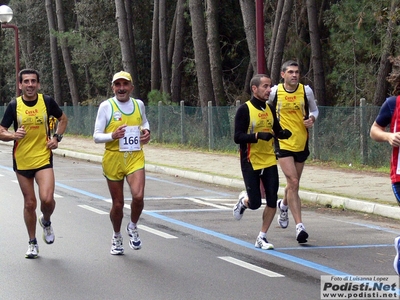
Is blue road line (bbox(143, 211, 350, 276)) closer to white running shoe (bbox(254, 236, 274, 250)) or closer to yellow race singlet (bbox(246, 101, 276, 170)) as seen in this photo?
white running shoe (bbox(254, 236, 274, 250))

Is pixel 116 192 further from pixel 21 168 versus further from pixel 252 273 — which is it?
pixel 252 273

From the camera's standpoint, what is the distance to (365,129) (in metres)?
20.2

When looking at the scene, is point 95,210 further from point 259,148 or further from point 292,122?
point 259,148

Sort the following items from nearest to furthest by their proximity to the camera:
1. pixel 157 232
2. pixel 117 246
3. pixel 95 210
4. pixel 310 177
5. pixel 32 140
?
pixel 32 140 < pixel 117 246 < pixel 157 232 < pixel 95 210 < pixel 310 177

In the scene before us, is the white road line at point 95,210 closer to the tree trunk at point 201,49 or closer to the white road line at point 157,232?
the white road line at point 157,232

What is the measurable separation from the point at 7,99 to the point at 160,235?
64229 millimetres

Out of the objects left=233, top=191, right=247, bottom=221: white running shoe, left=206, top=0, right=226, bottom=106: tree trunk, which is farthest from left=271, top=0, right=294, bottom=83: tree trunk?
left=233, top=191, right=247, bottom=221: white running shoe

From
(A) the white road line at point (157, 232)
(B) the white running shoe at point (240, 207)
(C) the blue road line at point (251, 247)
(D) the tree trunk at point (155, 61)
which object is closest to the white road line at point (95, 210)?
(C) the blue road line at point (251, 247)

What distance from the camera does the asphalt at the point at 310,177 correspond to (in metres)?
13.3

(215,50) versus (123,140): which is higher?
(215,50)

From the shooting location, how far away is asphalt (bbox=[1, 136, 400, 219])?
13.3m

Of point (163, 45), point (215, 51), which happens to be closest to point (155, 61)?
point (163, 45)

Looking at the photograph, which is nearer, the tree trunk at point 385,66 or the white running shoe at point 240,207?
the white running shoe at point 240,207

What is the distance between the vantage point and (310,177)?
A: 17625 mm
